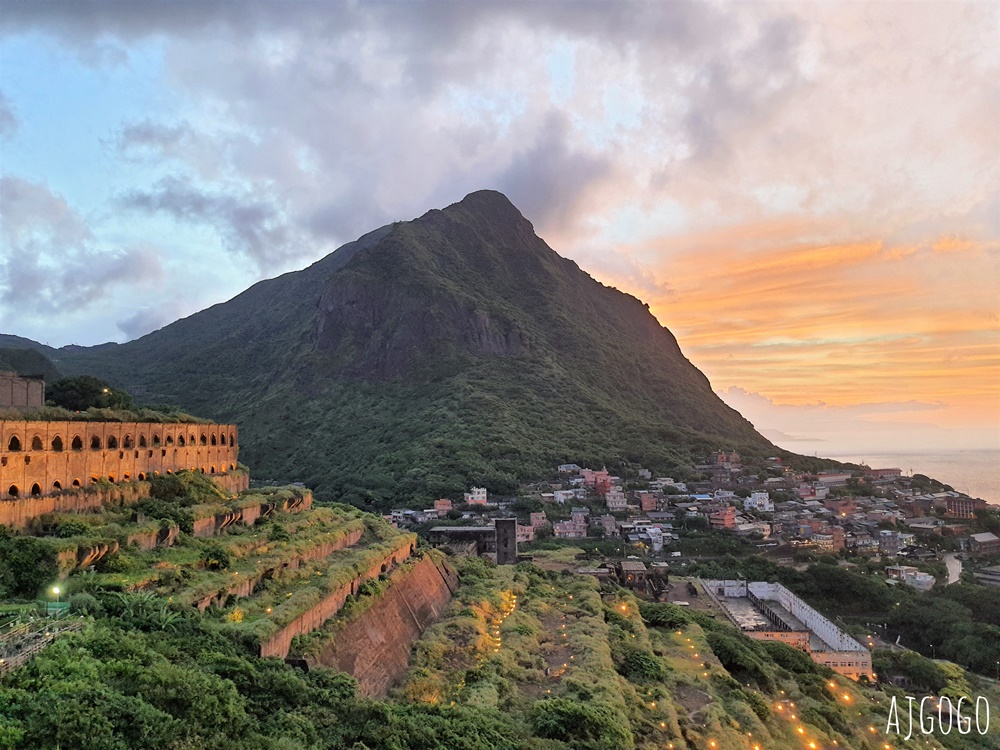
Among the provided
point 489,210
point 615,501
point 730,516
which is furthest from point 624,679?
point 489,210

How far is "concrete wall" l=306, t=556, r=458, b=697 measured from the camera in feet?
50.8

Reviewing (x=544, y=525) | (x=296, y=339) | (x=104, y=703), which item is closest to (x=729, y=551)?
(x=544, y=525)

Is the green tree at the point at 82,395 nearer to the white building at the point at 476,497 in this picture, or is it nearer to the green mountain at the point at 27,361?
the green mountain at the point at 27,361

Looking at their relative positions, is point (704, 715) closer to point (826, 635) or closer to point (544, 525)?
point (826, 635)

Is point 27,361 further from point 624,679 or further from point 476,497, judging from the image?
point 624,679

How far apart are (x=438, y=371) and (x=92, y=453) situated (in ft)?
259

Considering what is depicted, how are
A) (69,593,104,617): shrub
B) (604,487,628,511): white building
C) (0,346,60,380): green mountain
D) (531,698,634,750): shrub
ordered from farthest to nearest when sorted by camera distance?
1. (604,487,628,511): white building
2. (0,346,60,380): green mountain
3. (531,698,634,750): shrub
4. (69,593,104,617): shrub

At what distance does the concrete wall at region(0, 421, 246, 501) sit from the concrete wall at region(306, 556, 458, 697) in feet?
28.5

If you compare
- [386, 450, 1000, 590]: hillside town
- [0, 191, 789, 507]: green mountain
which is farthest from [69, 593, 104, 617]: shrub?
[0, 191, 789, 507]: green mountain

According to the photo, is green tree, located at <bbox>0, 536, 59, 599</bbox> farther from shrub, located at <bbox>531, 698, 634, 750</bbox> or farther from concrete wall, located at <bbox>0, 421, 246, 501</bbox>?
shrub, located at <bbox>531, 698, 634, 750</bbox>

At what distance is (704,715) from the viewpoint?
57.0 feet

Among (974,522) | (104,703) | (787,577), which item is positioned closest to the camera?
(104,703)

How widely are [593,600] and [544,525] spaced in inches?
1134

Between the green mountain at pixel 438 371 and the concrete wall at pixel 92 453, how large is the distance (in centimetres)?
3636
